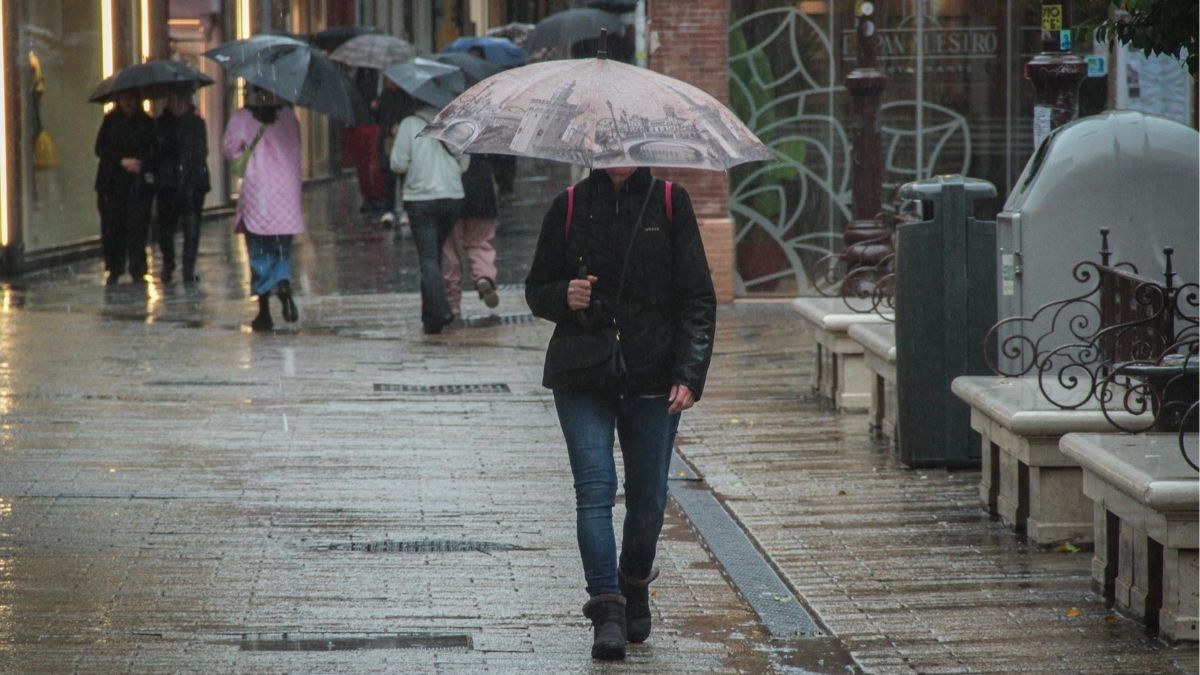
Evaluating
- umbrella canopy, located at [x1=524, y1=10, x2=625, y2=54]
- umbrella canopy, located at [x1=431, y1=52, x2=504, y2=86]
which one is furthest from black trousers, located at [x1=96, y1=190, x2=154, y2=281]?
umbrella canopy, located at [x1=524, y1=10, x2=625, y2=54]

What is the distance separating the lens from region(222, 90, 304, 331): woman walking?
596 inches

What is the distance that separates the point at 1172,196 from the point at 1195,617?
301 cm

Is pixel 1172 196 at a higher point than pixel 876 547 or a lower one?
higher

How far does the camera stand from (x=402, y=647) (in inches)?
251

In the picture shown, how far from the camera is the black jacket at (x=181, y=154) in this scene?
19922mm

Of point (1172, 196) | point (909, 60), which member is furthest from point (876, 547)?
point (909, 60)

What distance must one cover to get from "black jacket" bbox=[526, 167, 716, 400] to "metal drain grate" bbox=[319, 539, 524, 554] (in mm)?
1761

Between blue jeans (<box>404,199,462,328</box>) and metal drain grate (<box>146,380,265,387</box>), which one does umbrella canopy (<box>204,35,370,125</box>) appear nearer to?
blue jeans (<box>404,199,462,328</box>)

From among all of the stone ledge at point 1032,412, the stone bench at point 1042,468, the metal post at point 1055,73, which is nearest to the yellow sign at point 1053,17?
the metal post at point 1055,73

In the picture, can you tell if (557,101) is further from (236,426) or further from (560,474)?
(236,426)

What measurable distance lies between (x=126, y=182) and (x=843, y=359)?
417 inches

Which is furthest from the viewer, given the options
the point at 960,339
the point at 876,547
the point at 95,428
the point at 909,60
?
the point at 909,60

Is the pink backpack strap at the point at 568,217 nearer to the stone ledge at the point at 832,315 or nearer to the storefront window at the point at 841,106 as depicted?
the stone ledge at the point at 832,315

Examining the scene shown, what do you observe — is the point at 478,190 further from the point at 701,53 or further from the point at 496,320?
the point at 701,53
